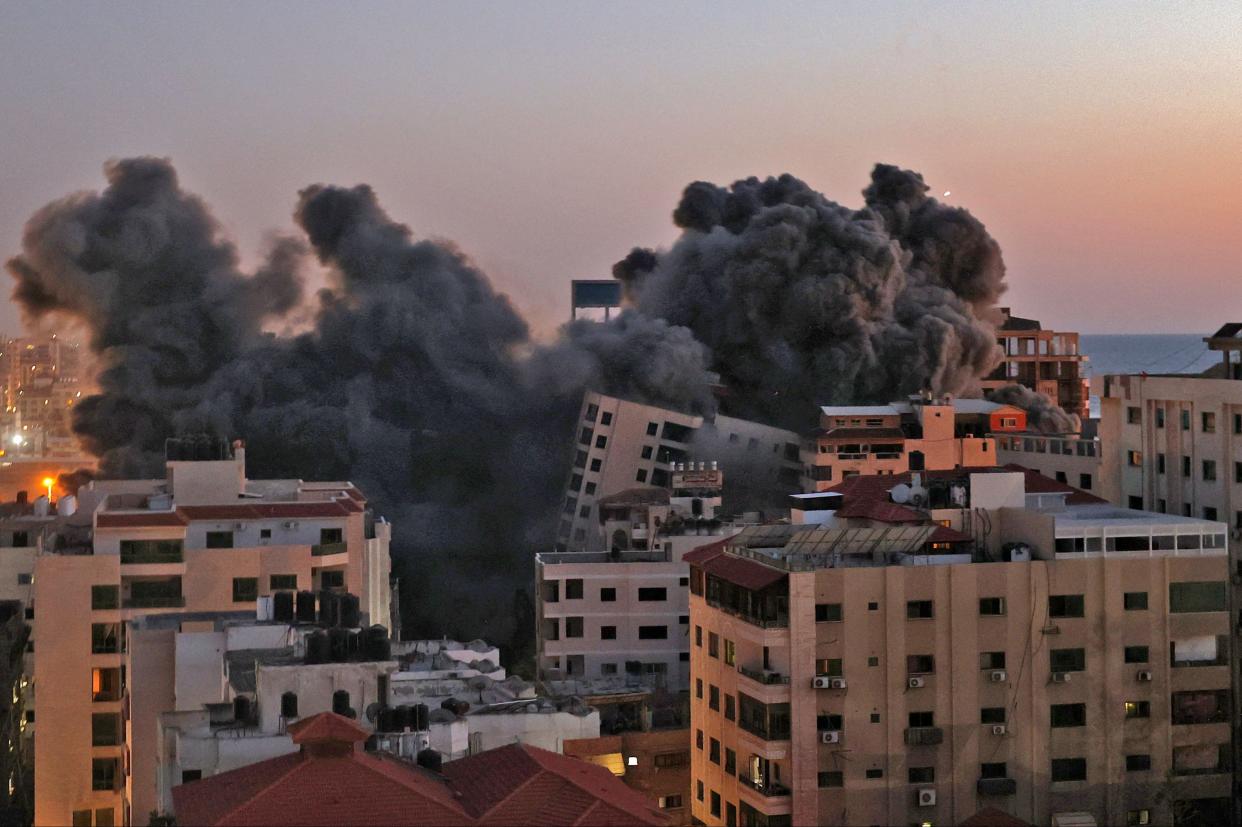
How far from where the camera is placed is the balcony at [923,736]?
1257 inches

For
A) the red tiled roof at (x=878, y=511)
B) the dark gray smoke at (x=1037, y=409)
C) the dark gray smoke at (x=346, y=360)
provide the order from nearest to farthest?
the red tiled roof at (x=878, y=511) < the dark gray smoke at (x=346, y=360) < the dark gray smoke at (x=1037, y=409)

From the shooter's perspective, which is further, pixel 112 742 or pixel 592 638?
pixel 592 638

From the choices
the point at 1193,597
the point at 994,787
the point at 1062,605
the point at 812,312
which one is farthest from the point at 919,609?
the point at 812,312

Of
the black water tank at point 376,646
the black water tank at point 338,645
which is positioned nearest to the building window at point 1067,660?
the black water tank at point 376,646

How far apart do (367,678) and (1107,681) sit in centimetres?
1230

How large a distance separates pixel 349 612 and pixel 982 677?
9.86 meters

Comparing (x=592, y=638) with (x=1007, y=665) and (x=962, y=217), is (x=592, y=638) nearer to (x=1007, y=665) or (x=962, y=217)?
(x=1007, y=665)

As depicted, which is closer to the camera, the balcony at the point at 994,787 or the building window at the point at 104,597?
the balcony at the point at 994,787

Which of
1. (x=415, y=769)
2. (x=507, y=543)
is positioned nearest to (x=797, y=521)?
(x=415, y=769)

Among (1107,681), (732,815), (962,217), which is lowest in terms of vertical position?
(732,815)

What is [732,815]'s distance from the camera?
33594mm

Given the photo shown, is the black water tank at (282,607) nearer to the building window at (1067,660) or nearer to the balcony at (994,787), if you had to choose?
the balcony at (994,787)

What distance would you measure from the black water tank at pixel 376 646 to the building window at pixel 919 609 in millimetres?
8689

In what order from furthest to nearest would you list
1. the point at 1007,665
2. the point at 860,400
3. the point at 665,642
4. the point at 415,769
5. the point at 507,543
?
the point at 860,400
the point at 507,543
the point at 665,642
the point at 1007,665
the point at 415,769
